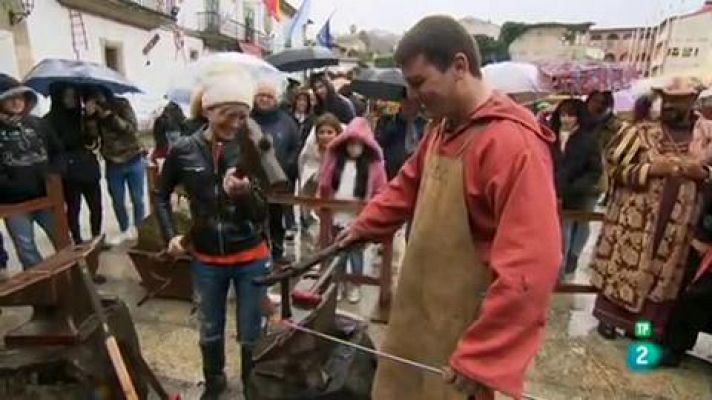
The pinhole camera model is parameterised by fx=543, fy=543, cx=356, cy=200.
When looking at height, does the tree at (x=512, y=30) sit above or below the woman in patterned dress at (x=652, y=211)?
above

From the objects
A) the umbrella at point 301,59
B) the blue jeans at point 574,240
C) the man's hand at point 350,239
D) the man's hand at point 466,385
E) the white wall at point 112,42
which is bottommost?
the blue jeans at point 574,240

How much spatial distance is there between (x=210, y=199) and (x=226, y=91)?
47cm

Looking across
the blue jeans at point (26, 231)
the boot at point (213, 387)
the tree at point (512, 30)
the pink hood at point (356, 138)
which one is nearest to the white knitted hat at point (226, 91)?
the boot at point (213, 387)

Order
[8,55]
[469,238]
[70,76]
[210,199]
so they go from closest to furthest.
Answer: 1. [469,238]
2. [210,199]
3. [70,76]
4. [8,55]

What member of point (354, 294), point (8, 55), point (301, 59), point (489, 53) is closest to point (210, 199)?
point (354, 294)

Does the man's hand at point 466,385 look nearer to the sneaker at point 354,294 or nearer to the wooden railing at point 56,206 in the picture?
the sneaker at point 354,294

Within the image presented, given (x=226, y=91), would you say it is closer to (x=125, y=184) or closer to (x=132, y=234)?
(x=125, y=184)

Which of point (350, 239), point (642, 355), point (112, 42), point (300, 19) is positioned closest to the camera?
point (350, 239)

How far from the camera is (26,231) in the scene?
3.75 meters

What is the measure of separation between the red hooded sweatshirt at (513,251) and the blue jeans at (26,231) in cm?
336

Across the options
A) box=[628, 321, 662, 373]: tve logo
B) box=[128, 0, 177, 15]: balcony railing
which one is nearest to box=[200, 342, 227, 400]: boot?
box=[628, 321, 662, 373]: tve logo

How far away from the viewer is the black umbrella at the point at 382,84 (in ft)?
17.2

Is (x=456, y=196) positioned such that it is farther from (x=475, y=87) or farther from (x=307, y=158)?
(x=307, y=158)

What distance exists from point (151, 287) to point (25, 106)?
152cm
